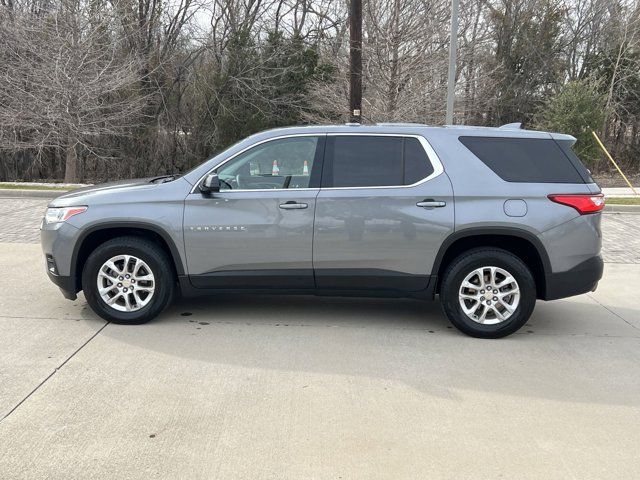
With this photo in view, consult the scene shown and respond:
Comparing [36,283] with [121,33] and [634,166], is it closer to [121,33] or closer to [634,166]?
[121,33]

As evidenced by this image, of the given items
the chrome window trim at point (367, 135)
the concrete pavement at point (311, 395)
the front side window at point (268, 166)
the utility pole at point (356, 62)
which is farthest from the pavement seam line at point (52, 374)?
the utility pole at point (356, 62)

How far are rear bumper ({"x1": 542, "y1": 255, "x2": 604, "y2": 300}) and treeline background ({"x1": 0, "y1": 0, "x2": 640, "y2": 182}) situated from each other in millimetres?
14863

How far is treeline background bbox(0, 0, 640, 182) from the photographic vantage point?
18.5 m

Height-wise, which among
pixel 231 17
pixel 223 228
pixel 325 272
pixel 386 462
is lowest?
pixel 386 462

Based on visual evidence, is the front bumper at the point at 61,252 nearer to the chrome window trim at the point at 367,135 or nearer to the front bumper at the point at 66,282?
the front bumper at the point at 66,282

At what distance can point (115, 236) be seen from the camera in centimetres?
530

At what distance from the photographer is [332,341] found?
4938mm

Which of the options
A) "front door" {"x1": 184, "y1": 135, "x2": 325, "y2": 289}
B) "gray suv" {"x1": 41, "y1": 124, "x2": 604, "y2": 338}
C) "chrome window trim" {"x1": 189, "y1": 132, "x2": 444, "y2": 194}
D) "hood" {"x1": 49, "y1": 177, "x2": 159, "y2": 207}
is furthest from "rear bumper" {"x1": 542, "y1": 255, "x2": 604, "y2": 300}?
"hood" {"x1": 49, "y1": 177, "x2": 159, "y2": 207}

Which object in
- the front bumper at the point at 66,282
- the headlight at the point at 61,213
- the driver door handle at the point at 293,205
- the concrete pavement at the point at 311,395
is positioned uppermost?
the driver door handle at the point at 293,205

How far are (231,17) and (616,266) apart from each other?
2037cm

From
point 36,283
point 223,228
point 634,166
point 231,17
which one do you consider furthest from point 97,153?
point 634,166

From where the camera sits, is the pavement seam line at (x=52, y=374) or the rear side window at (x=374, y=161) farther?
the rear side window at (x=374, y=161)

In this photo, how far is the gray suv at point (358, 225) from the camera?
4.93 m

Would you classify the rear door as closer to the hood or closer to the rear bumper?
the rear bumper
